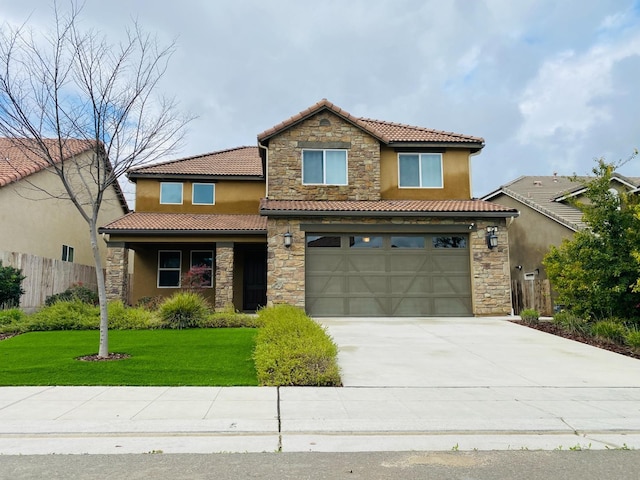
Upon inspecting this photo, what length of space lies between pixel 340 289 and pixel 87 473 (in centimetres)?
1142

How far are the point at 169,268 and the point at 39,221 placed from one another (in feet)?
17.2

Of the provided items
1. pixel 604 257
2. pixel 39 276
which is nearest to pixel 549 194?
pixel 604 257

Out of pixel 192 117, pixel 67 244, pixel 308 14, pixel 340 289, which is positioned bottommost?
pixel 340 289

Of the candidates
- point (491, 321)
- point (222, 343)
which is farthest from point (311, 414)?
point (491, 321)

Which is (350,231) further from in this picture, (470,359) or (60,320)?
(60,320)

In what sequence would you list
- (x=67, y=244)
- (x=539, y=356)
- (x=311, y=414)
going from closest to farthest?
(x=311, y=414) → (x=539, y=356) → (x=67, y=244)

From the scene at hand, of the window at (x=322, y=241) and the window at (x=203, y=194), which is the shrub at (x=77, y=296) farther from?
the window at (x=322, y=241)

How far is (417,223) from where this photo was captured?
1495 cm

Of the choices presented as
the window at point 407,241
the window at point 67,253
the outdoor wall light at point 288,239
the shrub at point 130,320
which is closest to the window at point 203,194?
the window at point 67,253

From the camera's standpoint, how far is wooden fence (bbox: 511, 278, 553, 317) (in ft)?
54.2

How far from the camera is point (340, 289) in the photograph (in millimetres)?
14781

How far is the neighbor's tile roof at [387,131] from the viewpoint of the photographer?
15805mm

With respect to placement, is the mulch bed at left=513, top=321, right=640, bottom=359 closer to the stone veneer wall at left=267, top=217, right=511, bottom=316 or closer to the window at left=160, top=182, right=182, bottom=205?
the stone veneer wall at left=267, top=217, right=511, bottom=316

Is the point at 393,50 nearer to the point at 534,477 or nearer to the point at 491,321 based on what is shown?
the point at 491,321
